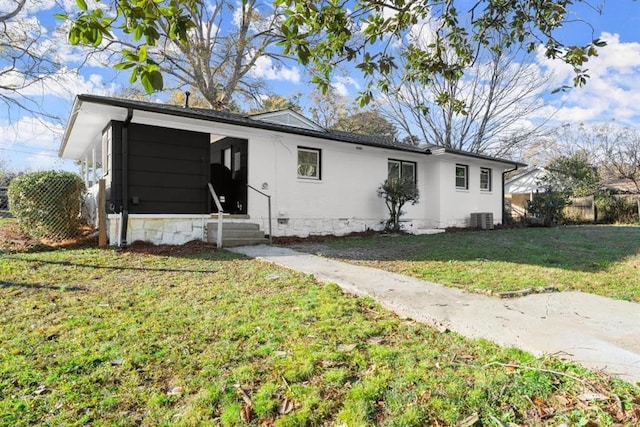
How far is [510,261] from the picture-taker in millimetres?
6723

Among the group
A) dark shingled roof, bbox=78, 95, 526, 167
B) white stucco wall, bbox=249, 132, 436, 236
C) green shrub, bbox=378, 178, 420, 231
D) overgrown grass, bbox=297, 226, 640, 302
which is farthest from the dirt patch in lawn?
green shrub, bbox=378, 178, 420, 231

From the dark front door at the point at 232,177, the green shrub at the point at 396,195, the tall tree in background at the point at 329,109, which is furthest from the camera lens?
the tall tree in background at the point at 329,109

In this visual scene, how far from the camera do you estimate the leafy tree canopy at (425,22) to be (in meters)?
3.41

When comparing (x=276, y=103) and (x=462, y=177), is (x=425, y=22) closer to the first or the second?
(x=462, y=177)

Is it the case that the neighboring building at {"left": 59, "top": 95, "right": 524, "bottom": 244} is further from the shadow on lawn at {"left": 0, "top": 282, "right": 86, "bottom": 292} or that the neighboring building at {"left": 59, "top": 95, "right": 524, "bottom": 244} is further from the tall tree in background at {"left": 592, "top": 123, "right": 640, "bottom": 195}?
the tall tree in background at {"left": 592, "top": 123, "right": 640, "bottom": 195}

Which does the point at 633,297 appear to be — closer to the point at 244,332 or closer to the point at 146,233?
the point at 244,332

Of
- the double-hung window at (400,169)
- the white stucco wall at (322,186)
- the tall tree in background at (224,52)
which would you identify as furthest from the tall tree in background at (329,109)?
the white stucco wall at (322,186)

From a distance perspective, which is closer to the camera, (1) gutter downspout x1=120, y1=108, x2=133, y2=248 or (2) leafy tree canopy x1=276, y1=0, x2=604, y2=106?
(2) leafy tree canopy x1=276, y1=0, x2=604, y2=106

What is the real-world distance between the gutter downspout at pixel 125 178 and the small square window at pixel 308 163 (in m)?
4.44

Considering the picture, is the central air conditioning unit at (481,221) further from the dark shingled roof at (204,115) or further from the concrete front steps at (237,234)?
the concrete front steps at (237,234)

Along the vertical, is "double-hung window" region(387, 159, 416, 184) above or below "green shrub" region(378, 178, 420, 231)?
above

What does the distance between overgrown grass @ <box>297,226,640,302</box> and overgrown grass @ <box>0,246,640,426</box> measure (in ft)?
7.13

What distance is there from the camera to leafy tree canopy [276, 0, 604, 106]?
3.41 meters

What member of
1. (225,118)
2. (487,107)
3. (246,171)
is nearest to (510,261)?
(246,171)
